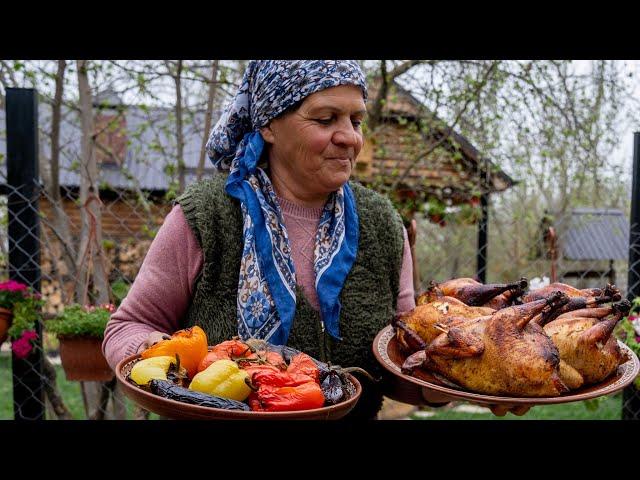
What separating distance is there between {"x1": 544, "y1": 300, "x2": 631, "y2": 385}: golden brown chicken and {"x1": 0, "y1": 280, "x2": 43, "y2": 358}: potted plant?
3071mm

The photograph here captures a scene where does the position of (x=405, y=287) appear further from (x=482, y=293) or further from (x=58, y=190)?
(x=58, y=190)

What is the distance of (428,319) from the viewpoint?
1.86 metres

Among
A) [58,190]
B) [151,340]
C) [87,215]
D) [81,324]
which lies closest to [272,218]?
[151,340]

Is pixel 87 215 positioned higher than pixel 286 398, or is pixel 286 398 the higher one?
pixel 87 215

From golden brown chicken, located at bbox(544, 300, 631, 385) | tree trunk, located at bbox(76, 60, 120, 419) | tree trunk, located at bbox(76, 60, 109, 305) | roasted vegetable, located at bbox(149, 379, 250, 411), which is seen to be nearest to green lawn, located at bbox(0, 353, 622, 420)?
tree trunk, located at bbox(76, 60, 120, 419)

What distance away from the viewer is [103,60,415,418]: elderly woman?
6.33 ft

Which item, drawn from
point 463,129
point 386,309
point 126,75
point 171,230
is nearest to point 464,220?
point 463,129

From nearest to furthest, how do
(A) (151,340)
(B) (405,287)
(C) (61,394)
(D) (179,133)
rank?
(A) (151,340)
(B) (405,287)
(D) (179,133)
(C) (61,394)

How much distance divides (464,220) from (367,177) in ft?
3.32

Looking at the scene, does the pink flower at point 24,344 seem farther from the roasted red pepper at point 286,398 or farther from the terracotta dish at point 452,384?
the roasted red pepper at point 286,398

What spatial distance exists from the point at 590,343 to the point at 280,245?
993 mm

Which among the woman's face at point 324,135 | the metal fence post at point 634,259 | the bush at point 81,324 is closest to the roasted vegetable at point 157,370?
the woman's face at point 324,135
